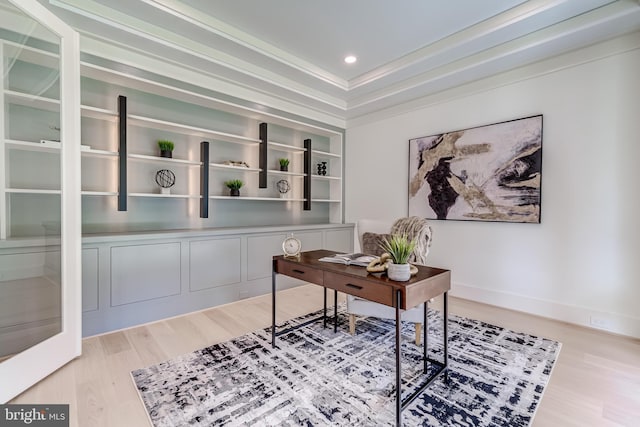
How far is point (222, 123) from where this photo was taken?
3.77m

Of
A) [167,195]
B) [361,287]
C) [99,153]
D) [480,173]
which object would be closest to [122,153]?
[99,153]

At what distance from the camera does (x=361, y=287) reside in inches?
67.6

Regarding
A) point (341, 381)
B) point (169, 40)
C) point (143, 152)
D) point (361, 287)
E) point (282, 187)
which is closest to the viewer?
point (361, 287)

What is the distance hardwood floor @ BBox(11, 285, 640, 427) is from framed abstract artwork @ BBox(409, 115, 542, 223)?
1.18 metres

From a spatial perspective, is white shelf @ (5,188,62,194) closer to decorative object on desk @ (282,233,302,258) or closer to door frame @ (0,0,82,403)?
door frame @ (0,0,82,403)

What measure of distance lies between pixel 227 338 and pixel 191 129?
90.4 inches

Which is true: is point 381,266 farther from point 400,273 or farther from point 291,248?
point 291,248

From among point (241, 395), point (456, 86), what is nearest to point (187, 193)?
point (241, 395)

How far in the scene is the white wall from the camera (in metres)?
2.58

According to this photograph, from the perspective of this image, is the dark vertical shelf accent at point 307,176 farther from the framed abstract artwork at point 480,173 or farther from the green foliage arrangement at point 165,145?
the green foliage arrangement at point 165,145

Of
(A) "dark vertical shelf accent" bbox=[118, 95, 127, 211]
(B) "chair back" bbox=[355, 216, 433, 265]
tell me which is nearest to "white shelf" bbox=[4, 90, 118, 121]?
(A) "dark vertical shelf accent" bbox=[118, 95, 127, 211]

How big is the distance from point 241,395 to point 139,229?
2.25m

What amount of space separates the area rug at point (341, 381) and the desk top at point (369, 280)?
2.08 ft

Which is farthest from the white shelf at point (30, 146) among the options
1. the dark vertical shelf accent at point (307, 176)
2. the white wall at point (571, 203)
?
the white wall at point (571, 203)
